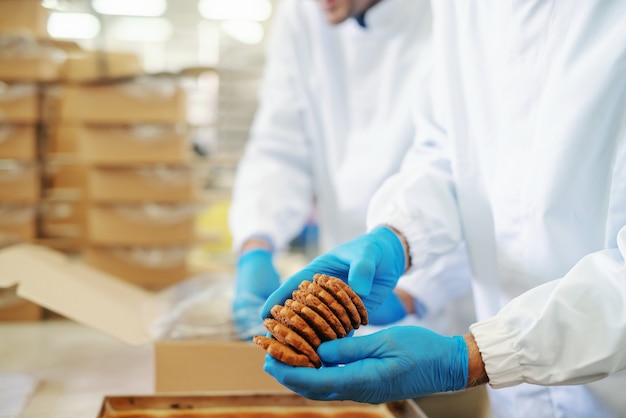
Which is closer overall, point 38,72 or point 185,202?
point 38,72

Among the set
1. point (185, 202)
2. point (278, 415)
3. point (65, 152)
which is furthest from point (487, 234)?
point (65, 152)

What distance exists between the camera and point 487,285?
3.63 ft

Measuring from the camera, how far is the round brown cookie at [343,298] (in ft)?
2.66

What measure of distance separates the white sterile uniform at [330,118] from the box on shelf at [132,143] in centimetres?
63

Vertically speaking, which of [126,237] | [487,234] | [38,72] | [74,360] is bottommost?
[74,360]

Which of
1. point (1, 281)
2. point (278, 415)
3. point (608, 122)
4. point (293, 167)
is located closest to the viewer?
point (608, 122)

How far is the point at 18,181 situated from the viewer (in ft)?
7.21

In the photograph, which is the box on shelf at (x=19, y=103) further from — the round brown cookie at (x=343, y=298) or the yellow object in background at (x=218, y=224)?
the round brown cookie at (x=343, y=298)

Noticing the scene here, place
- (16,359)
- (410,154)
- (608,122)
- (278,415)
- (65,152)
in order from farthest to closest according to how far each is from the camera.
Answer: (65,152) → (16,359) → (410,154) → (278,415) → (608,122)

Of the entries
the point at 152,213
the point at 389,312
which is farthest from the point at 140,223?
the point at 389,312

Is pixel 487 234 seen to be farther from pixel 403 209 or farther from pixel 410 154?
pixel 410 154

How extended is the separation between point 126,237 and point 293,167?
0.96 metres

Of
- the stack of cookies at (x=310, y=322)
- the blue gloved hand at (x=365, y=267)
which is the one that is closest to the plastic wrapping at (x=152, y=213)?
the blue gloved hand at (x=365, y=267)

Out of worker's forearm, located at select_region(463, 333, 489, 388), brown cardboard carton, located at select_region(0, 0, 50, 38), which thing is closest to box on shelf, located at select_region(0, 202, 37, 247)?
brown cardboard carton, located at select_region(0, 0, 50, 38)
